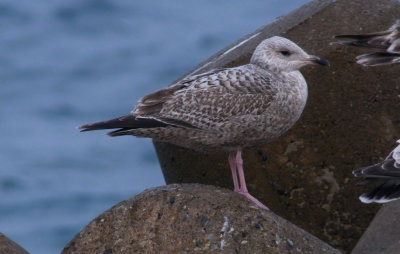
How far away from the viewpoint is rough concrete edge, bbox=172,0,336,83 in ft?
30.7

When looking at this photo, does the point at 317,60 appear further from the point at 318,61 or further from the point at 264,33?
the point at 264,33

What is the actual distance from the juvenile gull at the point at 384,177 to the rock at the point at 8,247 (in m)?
2.30

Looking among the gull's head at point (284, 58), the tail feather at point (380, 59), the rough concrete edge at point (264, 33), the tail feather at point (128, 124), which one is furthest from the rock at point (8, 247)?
the rough concrete edge at point (264, 33)

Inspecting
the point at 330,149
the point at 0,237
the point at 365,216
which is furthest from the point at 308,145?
the point at 0,237

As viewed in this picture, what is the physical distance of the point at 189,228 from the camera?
22.4 feet

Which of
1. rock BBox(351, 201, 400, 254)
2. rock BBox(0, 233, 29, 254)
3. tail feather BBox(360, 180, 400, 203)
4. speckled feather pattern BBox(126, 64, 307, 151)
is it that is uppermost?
speckled feather pattern BBox(126, 64, 307, 151)

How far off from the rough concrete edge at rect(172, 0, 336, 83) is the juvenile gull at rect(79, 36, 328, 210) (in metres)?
1.40

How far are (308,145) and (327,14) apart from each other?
122cm

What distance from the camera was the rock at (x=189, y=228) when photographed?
6.78m

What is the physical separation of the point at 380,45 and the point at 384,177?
1.19 meters

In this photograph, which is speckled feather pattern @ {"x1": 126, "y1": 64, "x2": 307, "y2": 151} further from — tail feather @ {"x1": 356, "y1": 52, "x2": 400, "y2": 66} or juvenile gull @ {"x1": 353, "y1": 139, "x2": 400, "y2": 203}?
juvenile gull @ {"x1": 353, "y1": 139, "x2": 400, "y2": 203}

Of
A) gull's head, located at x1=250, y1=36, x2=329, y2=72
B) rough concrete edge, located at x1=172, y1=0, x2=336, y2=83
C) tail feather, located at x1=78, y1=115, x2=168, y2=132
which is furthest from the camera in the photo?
rough concrete edge, located at x1=172, y1=0, x2=336, y2=83

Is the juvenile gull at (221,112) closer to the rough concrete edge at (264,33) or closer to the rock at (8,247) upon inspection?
the rock at (8,247)

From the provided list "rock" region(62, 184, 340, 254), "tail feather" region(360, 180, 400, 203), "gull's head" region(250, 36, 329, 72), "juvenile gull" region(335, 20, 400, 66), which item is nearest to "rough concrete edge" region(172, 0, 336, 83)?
"gull's head" region(250, 36, 329, 72)
